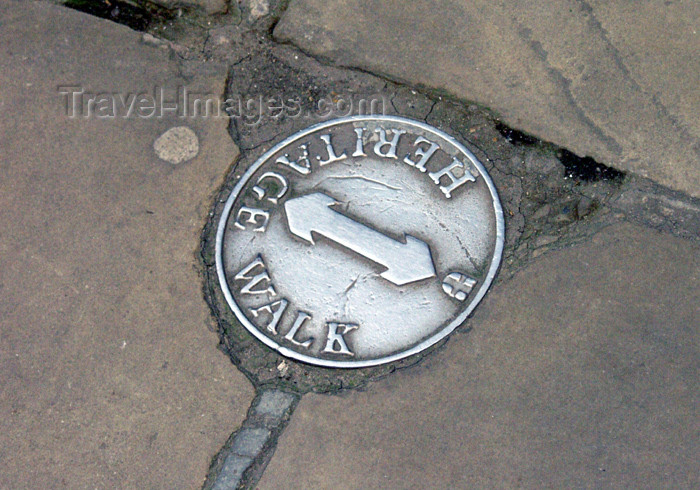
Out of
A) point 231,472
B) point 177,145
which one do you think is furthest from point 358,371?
point 177,145

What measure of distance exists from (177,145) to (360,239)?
2.85ft

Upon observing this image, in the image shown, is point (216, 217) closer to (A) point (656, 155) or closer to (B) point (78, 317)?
(B) point (78, 317)

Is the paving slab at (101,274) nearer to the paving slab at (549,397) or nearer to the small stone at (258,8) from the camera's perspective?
the small stone at (258,8)

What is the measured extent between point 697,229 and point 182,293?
Result: 1968 mm

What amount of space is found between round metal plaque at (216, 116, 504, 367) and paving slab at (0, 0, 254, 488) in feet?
0.70

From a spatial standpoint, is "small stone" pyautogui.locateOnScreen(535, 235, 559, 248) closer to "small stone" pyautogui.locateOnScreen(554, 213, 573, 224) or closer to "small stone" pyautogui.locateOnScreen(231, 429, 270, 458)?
"small stone" pyautogui.locateOnScreen(554, 213, 573, 224)

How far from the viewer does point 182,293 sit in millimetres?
2213

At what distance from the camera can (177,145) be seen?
2.36 metres

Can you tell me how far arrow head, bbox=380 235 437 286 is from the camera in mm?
2133

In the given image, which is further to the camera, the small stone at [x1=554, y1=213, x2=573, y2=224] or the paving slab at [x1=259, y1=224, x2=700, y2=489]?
the small stone at [x1=554, y1=213, x2=573, y2=224]

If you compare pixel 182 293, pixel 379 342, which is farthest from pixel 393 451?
pixel 182 293

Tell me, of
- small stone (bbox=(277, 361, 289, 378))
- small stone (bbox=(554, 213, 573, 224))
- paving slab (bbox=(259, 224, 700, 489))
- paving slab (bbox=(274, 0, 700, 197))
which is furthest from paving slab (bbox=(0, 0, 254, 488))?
small stone (bbox=(554, 213, 573, 224))

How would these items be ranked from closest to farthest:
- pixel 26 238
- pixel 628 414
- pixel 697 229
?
pixel 628 414
pixel 697 229
pixel 26 238

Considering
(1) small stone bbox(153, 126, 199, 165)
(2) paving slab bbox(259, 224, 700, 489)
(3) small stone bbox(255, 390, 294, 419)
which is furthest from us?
(1) small stone bbox(153, 126, 199, 165)
